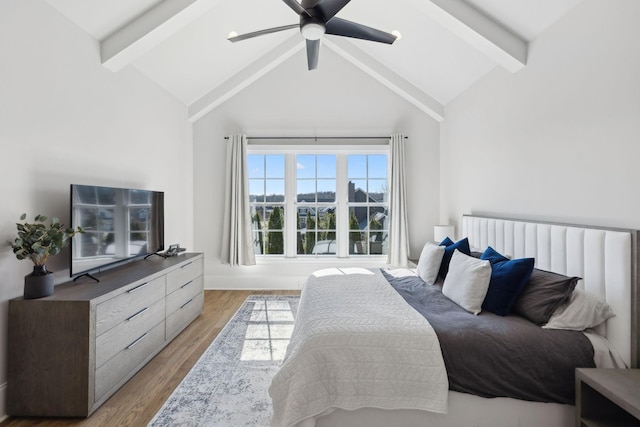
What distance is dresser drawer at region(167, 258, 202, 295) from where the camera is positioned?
2.97 m

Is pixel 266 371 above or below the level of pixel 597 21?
below

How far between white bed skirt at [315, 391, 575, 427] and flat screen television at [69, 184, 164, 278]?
202 cm

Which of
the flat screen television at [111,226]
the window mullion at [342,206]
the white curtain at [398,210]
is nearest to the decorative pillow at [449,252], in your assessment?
the white curtain at [398,210]

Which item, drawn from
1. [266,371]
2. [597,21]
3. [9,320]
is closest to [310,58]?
[597,21]

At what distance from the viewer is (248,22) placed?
11.9 ft

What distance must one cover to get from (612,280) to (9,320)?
138 inches

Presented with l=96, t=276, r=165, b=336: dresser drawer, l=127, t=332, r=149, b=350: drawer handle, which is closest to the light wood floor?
l=127, t=332, r=149, b=350: drawer handle

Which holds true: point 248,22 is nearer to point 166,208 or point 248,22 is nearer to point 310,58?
point 310,58

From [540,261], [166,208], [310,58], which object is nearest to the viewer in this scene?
[540,261]

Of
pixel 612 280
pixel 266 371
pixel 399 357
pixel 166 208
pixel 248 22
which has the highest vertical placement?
pixel 248 22

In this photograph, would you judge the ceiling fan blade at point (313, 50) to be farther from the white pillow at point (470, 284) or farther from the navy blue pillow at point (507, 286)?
the navy blue pillow at point (507, 286)

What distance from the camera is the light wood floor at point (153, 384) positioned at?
1897 millimetres

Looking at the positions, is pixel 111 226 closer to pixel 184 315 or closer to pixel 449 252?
pixel 184 315

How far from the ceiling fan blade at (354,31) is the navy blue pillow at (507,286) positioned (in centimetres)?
186
